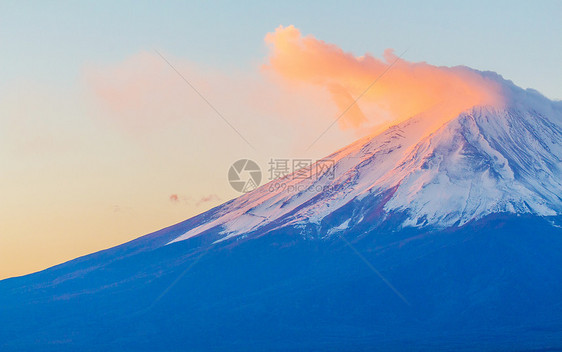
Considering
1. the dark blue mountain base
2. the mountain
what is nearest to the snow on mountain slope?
the mountain

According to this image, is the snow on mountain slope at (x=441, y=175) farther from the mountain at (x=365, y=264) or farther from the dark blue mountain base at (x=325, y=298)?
the dark blue mountain base at (x=325, y=298)

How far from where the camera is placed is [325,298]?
350 ft

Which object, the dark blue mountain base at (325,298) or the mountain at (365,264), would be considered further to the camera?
the mountain at (365,264)

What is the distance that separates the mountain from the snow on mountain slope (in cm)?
22

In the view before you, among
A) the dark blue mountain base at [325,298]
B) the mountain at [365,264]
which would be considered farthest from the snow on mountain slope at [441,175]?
the dark blue mountain base at [325,298]

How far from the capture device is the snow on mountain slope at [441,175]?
114 meters

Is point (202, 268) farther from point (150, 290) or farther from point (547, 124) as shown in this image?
point (547, 124)

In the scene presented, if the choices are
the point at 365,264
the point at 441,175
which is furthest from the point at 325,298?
the point at 441,175

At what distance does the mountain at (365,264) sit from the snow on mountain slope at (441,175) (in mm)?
224

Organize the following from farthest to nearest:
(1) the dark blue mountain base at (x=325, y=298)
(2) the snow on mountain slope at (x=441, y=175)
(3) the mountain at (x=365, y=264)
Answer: (2) the snow on mountain slope at (x=441, y=175), (3) the mountain at (x=365, y=264), (1) the dark blue mountain base at (x=325, y=298)

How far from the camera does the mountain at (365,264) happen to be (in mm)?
99625

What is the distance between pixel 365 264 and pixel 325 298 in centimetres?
716

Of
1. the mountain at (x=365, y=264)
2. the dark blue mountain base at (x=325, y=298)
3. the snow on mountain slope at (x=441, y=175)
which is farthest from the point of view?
the snow on mountain slope at (x=441, y=175)

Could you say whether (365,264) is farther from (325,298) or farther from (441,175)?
(441,175)
